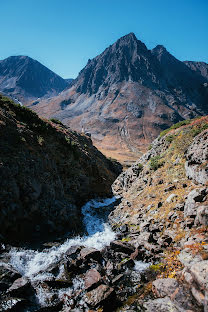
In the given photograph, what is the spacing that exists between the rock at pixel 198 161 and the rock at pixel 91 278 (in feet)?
36.3

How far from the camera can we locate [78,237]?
18344 millimetres

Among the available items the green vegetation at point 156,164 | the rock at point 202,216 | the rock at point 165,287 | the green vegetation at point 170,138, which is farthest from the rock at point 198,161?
the rock at point 165,287

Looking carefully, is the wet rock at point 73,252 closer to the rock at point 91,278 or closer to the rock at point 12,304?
the rock at point 91,278

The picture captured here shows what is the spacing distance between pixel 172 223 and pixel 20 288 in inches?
448

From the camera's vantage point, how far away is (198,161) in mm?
18109

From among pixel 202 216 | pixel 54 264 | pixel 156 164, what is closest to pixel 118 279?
pixel 54 264

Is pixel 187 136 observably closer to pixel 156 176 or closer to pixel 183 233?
pixel 156 176

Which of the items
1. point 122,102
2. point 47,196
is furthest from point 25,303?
point 122,102

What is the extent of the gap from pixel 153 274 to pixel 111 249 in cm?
442

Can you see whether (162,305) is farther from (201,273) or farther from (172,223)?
(172,223)

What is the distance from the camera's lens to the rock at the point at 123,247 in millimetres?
14950

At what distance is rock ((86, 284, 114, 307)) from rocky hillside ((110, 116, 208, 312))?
951 millimetres

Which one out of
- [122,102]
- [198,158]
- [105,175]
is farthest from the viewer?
[122,102]

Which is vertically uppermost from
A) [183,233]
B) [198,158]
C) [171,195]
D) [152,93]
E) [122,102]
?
[152,93]
